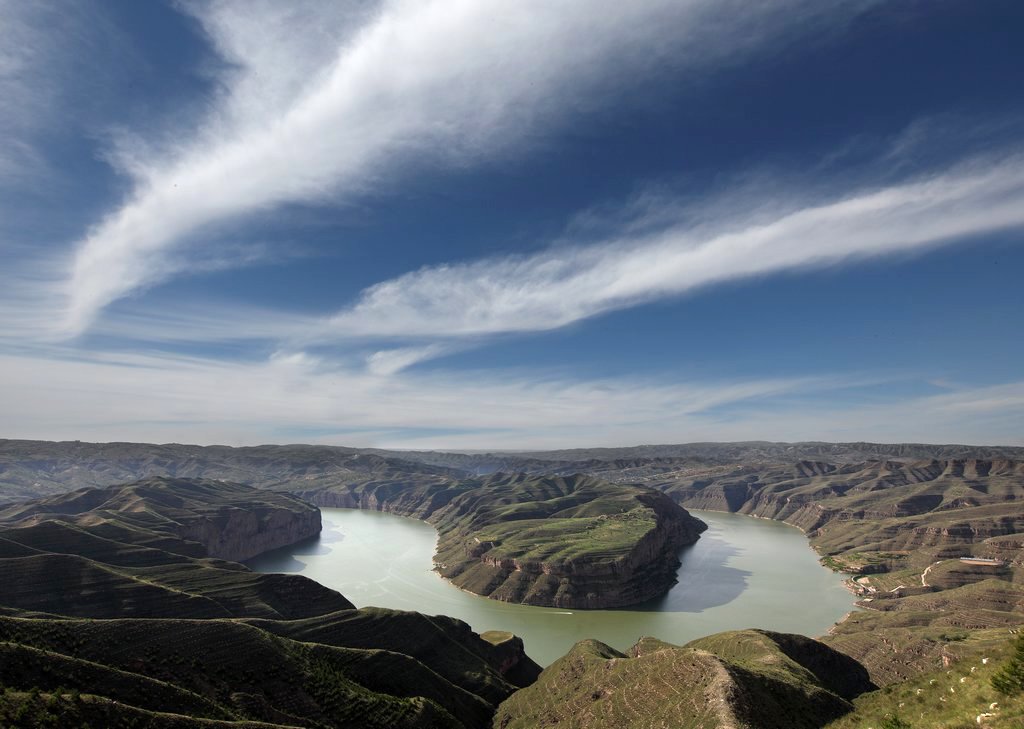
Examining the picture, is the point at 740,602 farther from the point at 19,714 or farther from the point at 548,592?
the point at 19,714

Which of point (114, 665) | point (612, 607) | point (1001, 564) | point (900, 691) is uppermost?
point (900, 691)

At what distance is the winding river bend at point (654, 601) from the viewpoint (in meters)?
112

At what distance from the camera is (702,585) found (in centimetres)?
14938

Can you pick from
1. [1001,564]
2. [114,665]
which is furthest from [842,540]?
[114,665]

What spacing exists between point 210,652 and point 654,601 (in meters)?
106

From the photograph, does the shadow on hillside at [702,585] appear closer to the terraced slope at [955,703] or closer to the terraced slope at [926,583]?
the terraced slope at [926,583]

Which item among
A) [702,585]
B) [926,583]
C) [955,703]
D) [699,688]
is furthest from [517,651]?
[926,583]

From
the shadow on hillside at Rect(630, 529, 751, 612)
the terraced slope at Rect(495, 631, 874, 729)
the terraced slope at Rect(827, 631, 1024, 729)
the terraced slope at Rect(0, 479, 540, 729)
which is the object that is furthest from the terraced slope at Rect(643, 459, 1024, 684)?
the terraced slope at Rect(0, 479, 540, 729)

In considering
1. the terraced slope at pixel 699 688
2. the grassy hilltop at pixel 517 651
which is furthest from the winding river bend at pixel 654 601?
the terraced slope at pixel 699 688

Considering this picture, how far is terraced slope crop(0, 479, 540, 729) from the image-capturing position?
44281mm

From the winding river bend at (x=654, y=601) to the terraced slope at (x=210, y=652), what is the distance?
31437 mm

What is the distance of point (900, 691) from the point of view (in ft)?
124

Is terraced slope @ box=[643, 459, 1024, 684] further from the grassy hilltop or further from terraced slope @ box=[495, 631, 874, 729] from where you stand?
terraced slope @ box=[495, 631, 874, 729]

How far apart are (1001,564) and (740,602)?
6374cm
